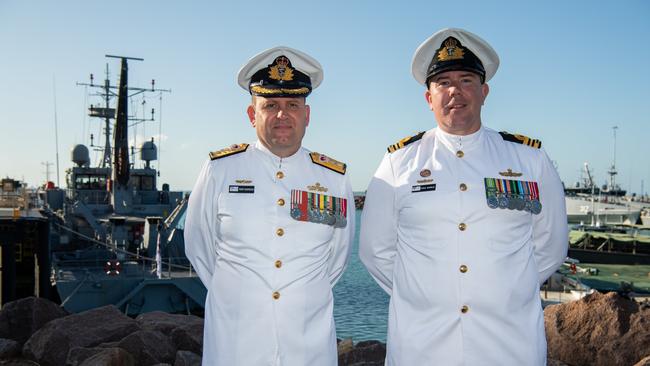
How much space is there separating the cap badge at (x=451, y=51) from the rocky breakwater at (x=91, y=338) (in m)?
3.51

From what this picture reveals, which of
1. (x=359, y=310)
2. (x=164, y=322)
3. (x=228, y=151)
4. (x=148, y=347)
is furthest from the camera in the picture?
(x=359, y=310)

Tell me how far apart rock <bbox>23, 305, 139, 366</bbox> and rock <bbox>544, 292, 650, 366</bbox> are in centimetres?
→ 423

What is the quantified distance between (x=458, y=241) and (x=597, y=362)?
119 inches

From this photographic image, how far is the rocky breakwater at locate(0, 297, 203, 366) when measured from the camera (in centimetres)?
512

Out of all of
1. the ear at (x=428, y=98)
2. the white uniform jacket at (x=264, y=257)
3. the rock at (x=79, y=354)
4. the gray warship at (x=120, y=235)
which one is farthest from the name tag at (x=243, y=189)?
the gray warship at (x=120, y=235)

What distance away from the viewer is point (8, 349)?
5652 millimetres

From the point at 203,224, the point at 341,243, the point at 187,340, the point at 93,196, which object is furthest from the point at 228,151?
the point at 93,196

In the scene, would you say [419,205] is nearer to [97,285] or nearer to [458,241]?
[458,241]

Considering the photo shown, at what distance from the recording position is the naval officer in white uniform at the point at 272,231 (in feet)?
9.73

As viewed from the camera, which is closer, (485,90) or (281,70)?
(485,90)

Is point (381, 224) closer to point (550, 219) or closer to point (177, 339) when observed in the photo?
point (550, 219)

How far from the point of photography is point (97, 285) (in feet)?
49.9

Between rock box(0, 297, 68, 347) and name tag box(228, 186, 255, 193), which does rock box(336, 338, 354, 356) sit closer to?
name tag box(228, 186, 255, 193)

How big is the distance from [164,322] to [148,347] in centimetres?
119
